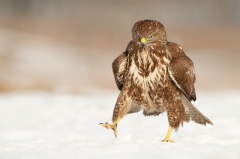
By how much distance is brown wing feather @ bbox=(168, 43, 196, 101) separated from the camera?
9.86 metres

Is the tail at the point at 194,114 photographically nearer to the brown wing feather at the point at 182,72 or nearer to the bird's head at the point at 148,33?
the brown wing feather at the point at 182,72

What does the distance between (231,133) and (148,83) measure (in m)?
2.03

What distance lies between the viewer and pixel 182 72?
9.87 metres

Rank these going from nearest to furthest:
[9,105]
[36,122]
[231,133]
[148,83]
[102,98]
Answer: [148,83] → [231,133] → [36,122] → [9,105] → [102,98]

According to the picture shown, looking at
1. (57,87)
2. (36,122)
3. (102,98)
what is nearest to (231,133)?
(36,122)

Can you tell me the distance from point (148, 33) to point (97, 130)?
2812 mm

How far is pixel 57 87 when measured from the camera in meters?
16.6

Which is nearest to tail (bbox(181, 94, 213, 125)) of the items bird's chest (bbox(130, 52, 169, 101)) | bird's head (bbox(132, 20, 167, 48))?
bird's chest (bbox(130, 52, 169, 101))

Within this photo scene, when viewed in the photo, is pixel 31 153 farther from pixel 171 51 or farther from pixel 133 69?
pixel 171 51

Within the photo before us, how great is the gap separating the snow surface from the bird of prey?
1.72 ft

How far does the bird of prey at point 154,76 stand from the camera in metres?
9.87

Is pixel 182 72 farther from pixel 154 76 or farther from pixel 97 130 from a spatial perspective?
pixel 97 130

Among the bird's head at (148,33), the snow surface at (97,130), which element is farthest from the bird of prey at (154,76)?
the snow surface at (97,130)

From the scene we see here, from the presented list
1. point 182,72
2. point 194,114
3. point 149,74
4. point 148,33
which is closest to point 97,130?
point 194,114
